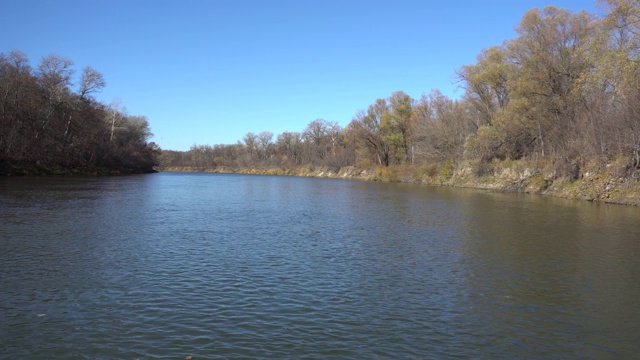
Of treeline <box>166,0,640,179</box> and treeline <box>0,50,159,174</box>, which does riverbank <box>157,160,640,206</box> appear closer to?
treeline <box>166,0,640,179</box>

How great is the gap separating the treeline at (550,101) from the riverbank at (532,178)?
2.41 feet

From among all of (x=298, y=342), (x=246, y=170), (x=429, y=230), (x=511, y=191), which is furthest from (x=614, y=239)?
(x=246, y=170)

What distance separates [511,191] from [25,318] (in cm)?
5413

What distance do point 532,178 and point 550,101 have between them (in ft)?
29.9

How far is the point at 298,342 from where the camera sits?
26.7ft

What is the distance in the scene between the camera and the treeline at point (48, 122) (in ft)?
202

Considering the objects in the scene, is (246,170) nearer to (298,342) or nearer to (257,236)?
(257,236)

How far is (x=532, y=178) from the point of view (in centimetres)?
5247

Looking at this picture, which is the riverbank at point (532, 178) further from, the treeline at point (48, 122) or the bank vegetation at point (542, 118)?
the treeline at point (48, 122)

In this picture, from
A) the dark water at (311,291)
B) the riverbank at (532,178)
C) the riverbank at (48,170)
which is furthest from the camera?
the riverbank at (48,170)

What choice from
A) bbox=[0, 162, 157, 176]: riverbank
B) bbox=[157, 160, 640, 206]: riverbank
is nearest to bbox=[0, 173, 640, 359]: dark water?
bbox=[157, 160, 640, 206]: riverbank

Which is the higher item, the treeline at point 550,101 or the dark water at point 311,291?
the treeline at point 550,101

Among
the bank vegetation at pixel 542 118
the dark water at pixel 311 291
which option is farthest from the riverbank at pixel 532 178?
the dark water at pixel 311 291

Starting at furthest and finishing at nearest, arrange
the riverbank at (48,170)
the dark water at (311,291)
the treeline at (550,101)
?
the riverbank at (48,170) < the treeline at (550,101) < the dark water at (311,291)
